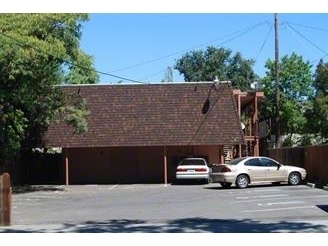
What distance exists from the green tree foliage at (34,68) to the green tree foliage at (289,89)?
96.8 ft

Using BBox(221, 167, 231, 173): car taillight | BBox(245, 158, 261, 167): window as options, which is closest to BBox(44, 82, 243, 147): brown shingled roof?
BBox(245, 158, 261, 167): window

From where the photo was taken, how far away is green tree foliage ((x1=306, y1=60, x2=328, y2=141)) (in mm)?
50562

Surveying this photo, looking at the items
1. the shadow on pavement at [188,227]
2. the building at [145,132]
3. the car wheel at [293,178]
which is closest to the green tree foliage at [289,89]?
the building at [145,132]

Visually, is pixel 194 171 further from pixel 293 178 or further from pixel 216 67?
pixel 216 67

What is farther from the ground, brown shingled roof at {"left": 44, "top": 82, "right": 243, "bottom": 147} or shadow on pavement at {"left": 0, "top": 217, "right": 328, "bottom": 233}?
brown shingled roof at {"left": 44, "top": 82, "right": 243, "bottom": 147}

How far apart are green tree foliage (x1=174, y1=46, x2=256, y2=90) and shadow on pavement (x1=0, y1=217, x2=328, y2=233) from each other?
7043cm

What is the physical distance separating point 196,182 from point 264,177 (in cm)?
611

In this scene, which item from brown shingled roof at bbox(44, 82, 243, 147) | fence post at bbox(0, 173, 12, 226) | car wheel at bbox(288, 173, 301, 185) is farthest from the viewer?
brown shingled roof at bbox(44, 82, 243, 147)

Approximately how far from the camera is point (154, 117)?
36438mm

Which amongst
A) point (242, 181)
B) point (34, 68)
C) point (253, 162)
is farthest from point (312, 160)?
point (34, 68)

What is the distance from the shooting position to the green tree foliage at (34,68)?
2536 centimetres

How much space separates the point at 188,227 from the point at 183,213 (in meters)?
3.54

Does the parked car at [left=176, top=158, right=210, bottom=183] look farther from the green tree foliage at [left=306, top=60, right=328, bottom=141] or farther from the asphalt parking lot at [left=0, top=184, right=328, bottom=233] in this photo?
the green tree foliage at [left=306, top=60, right=328, bottom=141]

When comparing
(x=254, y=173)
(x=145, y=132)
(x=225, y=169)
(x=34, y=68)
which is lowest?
(x=254, y=173)
